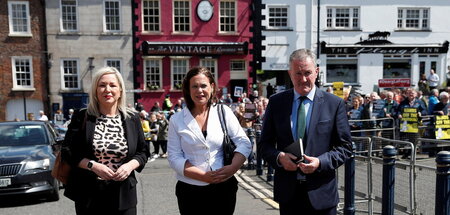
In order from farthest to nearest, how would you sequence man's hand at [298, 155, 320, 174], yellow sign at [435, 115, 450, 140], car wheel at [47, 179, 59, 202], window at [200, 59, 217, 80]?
window at [200, 59, 217, 80]
yellow sign at [435, 115, 450, 140]
car wheel at [47, 179, 59, 202]
man's hand at [298, 155, 320, 174]

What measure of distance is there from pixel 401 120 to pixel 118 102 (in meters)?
9.41

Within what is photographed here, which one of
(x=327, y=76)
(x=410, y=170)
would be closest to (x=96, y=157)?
(x=410, y=170)

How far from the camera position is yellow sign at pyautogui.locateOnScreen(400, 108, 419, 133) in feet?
34.9

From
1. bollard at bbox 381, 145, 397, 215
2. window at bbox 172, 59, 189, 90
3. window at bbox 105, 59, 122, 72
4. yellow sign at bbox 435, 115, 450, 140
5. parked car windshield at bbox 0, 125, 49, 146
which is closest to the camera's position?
bollard at bbox 381, 145, 397, 215

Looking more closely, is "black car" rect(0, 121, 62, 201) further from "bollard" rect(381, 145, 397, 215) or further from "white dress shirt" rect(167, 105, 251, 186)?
"bollard" rect(381, 145, 397, 215)

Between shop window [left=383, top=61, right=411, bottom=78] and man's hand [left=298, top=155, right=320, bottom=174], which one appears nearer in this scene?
man's hand [left=298, top=155, right=320, bottom=174]

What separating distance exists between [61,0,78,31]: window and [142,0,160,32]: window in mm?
4100

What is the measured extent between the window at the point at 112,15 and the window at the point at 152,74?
2.88m

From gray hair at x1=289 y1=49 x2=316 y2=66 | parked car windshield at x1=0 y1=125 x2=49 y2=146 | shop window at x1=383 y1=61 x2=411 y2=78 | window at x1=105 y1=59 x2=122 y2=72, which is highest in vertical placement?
window at x1=105 y1=59 x2=122 y2=72

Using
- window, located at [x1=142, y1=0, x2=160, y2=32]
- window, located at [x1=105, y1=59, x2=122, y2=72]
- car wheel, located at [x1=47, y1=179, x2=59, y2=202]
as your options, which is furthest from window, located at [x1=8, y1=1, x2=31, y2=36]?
car wheel, located at [x1=47, y1=179, x2=59, y2=202]

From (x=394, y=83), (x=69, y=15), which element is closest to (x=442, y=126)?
(x=394, y=83)

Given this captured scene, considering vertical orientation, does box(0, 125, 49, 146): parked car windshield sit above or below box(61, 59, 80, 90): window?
below

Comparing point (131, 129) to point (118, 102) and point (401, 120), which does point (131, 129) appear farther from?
point (401, 120)

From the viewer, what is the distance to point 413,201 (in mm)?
4992
